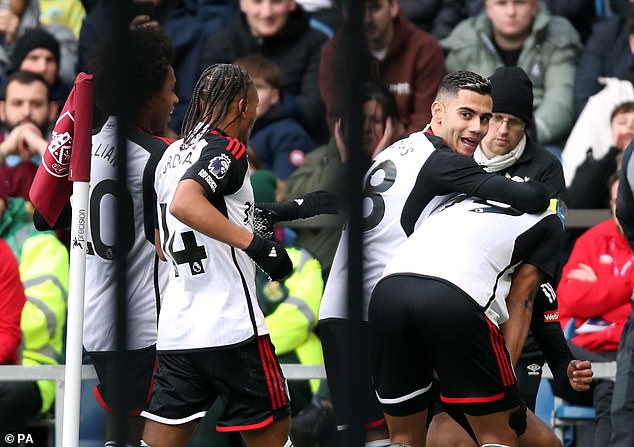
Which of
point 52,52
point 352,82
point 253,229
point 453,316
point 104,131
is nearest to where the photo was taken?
point 352,82

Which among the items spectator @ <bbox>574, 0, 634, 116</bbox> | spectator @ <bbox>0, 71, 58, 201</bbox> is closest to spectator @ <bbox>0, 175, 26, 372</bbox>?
spectator @ <bbox>0, 71, 58, 201</bbox>

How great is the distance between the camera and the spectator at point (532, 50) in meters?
6.77

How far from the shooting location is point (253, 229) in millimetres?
4156

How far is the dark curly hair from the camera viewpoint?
2.29m

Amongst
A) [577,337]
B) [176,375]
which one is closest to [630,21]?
[577,337]

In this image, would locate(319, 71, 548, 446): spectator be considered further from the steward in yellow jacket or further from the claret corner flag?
the steward in yellow jacket

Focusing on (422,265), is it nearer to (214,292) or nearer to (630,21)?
(214,292)

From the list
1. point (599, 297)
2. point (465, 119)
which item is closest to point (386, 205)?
point (465, 119)

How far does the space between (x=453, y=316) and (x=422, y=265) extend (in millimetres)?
180

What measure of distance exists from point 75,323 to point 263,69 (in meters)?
2.90

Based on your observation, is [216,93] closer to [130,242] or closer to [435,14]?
[130,242]

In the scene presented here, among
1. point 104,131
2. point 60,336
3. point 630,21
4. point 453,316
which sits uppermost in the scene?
point 630,21

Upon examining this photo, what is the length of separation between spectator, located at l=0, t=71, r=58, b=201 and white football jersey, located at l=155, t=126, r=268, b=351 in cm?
269

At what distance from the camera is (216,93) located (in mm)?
4129
